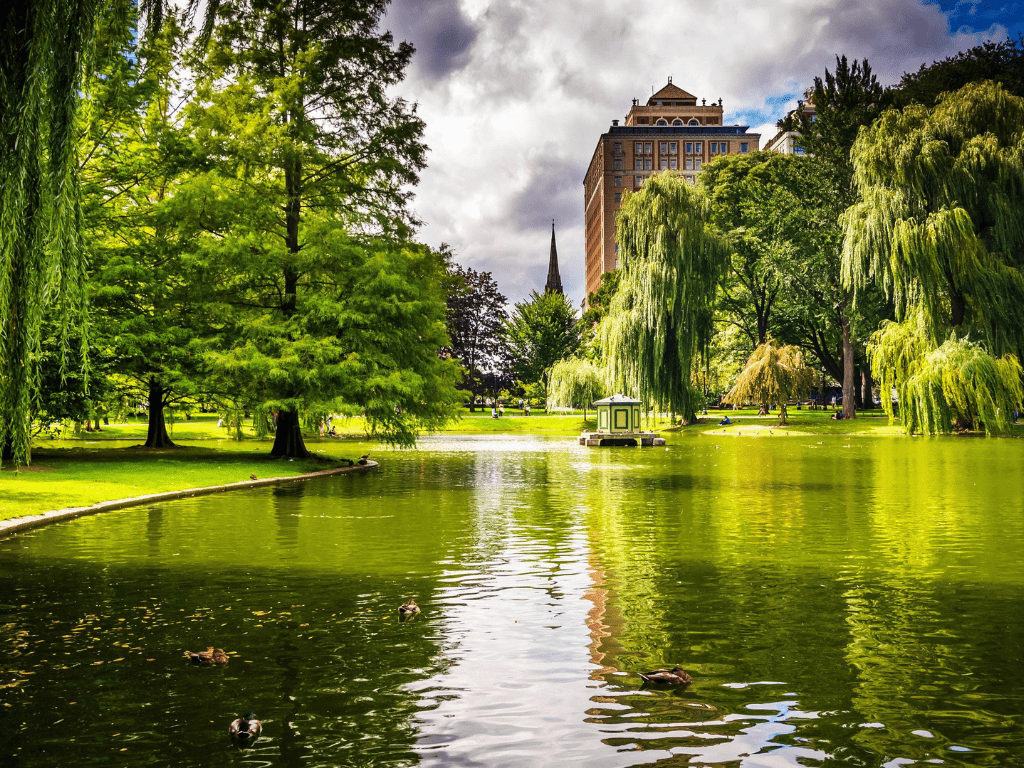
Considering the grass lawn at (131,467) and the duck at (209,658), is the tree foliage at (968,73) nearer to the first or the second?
the grass lawn at (131,467)

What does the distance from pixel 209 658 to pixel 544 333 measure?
91074 millimetres

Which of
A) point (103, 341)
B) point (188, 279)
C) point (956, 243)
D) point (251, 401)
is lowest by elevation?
point (251, 401)

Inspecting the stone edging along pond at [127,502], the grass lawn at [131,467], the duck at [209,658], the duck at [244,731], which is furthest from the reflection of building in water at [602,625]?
the grass lawn at [131,467]

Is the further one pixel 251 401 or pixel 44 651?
pixel 251 401

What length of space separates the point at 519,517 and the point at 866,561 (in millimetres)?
6780

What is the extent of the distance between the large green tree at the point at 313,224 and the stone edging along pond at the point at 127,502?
3.48 meters

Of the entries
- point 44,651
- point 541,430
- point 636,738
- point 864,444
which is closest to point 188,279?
point 44,651

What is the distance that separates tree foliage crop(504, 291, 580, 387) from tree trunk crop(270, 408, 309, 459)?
64.6 metres

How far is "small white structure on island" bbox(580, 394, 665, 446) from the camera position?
48.3 metres

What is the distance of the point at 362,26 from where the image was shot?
3238 centimetres

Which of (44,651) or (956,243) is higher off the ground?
(956,243)

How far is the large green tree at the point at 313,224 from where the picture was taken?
93.2ft

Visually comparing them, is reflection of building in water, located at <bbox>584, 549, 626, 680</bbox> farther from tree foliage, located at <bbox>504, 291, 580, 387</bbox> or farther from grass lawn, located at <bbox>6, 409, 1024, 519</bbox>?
tree foliage, located at <bbox>504, 291, 580, 387</bbox>

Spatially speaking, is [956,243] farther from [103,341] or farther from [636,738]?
[636,738]
